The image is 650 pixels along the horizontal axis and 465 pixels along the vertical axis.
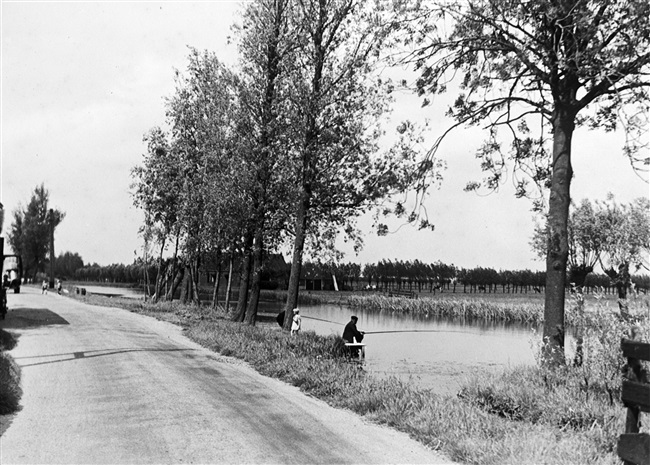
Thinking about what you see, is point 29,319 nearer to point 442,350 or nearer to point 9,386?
point 9,386

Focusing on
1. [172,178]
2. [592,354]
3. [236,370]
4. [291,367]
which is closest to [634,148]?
[592,354]

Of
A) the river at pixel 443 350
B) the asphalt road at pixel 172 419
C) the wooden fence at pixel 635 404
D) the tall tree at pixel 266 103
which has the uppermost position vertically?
the tall tree at pixel 266 103

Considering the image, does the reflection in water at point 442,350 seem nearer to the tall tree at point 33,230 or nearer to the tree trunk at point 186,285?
the tree trunk at point 186,285

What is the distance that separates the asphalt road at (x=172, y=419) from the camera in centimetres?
652

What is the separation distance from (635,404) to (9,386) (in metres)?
8.99

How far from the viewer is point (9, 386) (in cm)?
915

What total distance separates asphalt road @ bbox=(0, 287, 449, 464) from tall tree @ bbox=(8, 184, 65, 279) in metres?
66.7

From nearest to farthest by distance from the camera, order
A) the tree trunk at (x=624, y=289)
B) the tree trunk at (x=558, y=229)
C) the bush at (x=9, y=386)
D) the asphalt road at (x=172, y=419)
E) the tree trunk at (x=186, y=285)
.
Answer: the asphalt road at (x=172, y=419) → the bush at (x=9, y=386) → the tree trunk at (x=624, y=289) → the tree trunk at (x=558, y=229) → the tree trunk at (x=186, y=285)

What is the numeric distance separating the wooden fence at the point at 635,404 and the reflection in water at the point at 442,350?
493cm

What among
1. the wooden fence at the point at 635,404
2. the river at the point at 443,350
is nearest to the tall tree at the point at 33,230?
the river at the point at 443,350

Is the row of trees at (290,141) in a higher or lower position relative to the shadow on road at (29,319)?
higher

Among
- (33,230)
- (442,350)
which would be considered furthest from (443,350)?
(33,230)

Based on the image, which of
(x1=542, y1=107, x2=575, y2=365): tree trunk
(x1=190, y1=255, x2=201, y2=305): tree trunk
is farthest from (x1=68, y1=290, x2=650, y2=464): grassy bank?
(x1=190, y1=255, x2=201, y2=305): tree trunk

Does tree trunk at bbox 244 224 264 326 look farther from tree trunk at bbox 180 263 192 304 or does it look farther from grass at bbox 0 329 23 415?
tree trunk at bbox 180 263 192 304
